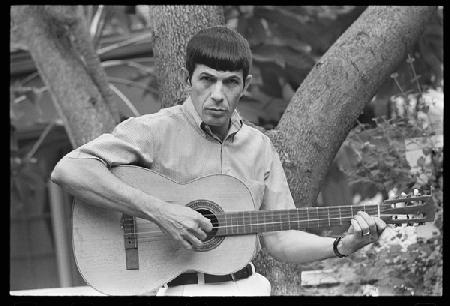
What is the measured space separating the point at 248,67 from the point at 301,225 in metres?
0.57

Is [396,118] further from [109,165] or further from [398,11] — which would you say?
[109,165]

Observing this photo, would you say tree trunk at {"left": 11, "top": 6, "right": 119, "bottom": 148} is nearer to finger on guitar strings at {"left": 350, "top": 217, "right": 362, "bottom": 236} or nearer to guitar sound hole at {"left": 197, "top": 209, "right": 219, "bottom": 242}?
guitar sound hole at {"left": 197, "top": 209, "right": 219, "bottom": 242}

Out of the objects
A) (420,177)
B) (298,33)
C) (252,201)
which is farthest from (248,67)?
(298,33)

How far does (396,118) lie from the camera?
5.62 metres

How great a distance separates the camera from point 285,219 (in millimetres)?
3264

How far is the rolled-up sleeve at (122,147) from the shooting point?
123 inches

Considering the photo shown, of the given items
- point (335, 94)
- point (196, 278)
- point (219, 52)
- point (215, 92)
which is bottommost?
point (196, 278)

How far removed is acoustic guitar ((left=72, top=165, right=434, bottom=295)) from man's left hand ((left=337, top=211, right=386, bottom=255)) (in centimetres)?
8

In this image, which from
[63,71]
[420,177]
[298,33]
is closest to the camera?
[63,71]

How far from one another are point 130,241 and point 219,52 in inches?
27.5

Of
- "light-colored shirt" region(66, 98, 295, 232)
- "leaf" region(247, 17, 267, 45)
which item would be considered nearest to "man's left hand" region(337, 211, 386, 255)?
"light-colored shirt" region(66, 98, 295, 232)

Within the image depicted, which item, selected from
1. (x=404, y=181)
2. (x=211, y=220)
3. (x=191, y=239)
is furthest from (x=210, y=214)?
(x=404, y=181)

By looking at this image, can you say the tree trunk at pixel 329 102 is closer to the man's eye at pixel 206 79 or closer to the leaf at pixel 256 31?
the man's eye at pixel 206 79

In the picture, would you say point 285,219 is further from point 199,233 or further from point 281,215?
point 199,233
